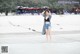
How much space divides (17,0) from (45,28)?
47273 millimetres

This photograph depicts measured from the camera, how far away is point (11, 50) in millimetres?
12172

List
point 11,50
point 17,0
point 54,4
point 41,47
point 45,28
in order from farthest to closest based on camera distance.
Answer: point 54,4
point 17,0
point 45,28
point 41,47
point 11,50

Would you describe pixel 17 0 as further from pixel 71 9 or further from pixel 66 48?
pixel 66 48

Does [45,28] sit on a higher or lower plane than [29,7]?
higher

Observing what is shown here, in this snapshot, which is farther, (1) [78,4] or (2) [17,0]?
(1) [78,4]

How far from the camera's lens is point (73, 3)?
66000mm

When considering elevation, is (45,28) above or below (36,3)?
above

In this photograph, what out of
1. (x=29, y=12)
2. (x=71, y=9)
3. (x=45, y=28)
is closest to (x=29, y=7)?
(x=29, y=12)

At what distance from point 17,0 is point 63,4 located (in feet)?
24.3

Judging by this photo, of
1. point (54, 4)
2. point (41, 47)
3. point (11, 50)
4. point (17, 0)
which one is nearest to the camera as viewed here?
point (11, 50)

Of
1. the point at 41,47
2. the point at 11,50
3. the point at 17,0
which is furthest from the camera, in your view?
the point at 17,0

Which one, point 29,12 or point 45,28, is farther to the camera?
point 29,12

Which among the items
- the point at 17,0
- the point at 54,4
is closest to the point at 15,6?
the point at 17,0

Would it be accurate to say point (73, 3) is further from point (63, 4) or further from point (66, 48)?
point (66, 48)
